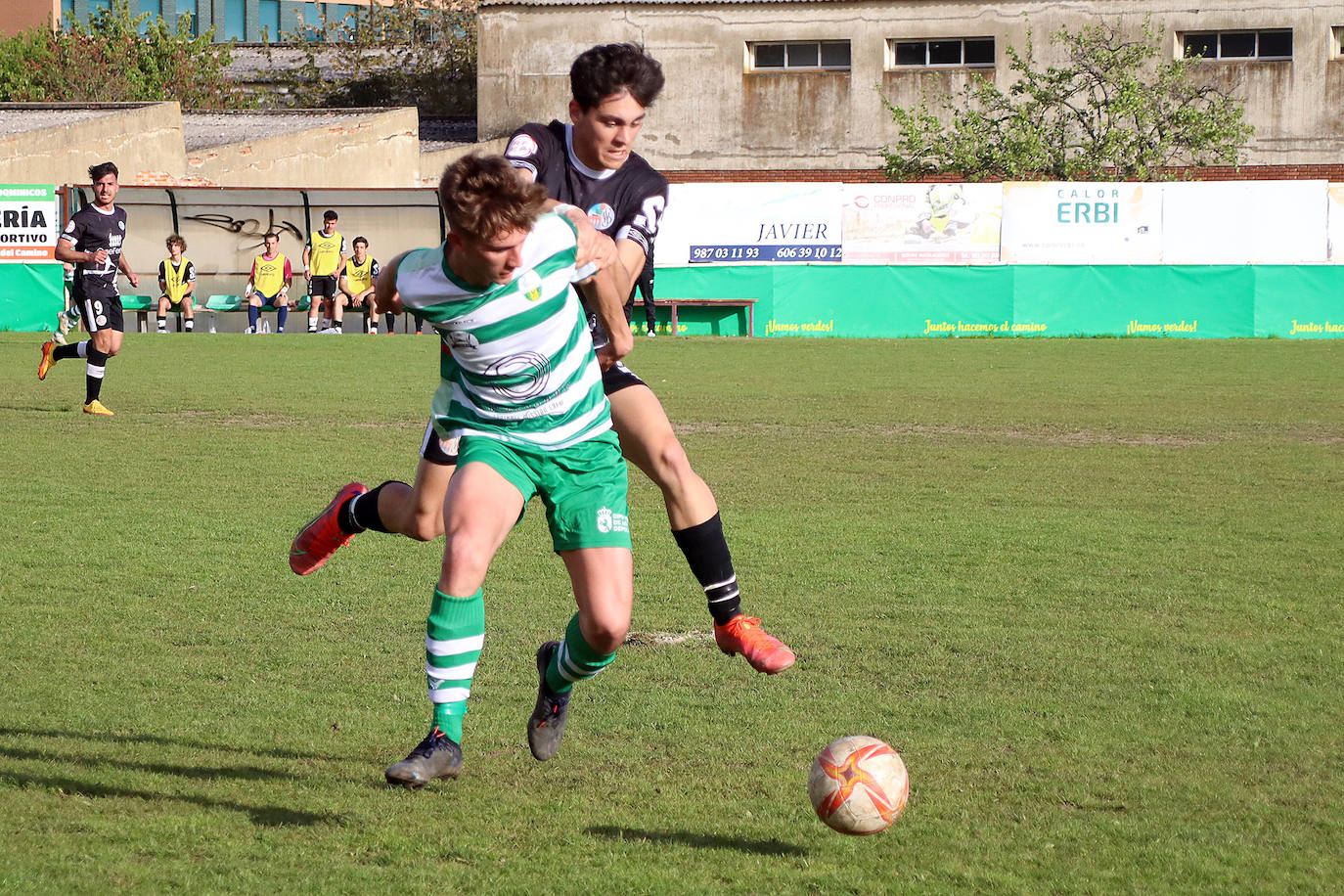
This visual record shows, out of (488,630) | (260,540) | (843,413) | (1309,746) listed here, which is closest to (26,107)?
(843,413)

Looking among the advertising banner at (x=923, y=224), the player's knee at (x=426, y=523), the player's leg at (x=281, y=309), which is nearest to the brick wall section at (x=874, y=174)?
the advertising banner at (x=923, y=224)

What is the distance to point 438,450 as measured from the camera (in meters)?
5.04

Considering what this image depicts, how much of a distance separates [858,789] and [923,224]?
23.8 meters

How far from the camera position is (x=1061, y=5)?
37.0m

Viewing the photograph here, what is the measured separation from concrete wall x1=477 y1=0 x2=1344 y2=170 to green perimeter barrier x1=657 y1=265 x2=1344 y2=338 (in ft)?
36.7

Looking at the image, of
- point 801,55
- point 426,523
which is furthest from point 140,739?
point 801,55

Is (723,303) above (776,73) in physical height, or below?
below

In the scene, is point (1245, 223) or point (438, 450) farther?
point (1245, 223)

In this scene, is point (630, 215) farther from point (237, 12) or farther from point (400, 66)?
point (237, 12)

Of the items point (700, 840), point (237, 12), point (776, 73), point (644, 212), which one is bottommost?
point (700, 840)

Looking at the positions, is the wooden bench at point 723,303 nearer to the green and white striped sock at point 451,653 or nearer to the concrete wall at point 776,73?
the concrete wall at point 776,73

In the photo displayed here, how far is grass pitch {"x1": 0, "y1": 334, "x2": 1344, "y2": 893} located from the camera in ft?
13.4

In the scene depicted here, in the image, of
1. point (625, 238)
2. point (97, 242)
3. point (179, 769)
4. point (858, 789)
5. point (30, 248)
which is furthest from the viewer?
point (30, 248)

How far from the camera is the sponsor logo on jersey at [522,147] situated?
5.35 m
